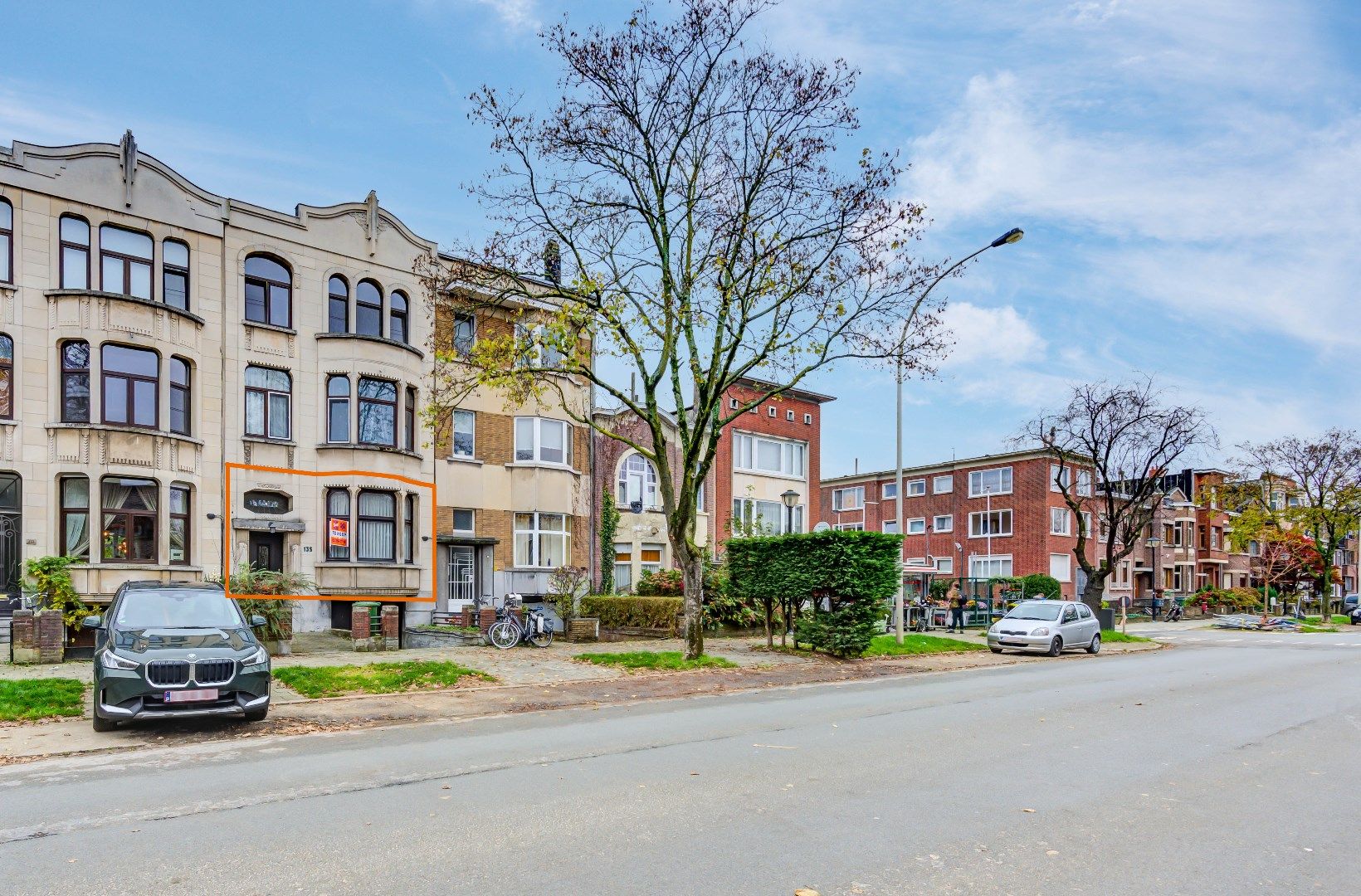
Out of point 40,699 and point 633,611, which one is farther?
point 633,611

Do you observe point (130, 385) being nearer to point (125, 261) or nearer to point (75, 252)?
point (125, 261)

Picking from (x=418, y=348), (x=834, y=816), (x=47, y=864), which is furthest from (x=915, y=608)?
(x=47, y=864)

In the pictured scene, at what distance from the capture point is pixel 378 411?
2655 centimetres

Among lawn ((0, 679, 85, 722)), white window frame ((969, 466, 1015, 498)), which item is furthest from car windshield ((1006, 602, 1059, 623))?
white window frame ((969, 466, 1015, 498))

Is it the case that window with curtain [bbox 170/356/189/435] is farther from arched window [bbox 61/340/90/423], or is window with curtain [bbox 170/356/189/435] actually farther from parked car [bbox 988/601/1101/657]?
parked car [bbox 988/601/1101/657]

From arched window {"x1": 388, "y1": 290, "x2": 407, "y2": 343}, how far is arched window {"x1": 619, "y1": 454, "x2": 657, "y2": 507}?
9.08 meters

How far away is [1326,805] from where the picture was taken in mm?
7980

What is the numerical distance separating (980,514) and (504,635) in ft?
139

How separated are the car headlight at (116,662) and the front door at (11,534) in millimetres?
12197

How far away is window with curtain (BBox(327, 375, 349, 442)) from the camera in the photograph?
26.0m

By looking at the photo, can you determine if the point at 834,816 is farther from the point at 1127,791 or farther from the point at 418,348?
the point at 418,348

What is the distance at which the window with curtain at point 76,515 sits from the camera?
847 inches

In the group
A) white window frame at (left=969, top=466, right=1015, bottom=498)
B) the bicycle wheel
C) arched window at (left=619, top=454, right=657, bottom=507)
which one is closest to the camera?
the bicycle wheel

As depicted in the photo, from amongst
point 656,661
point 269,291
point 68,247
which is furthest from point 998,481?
point 68,247
